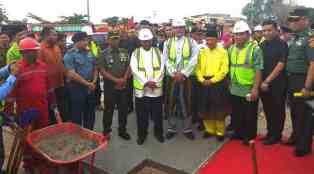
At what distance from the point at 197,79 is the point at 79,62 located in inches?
79.5

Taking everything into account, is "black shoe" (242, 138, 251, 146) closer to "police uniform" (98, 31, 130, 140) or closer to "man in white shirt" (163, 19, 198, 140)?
"man in white shirt" (163, 19, 198, 140)

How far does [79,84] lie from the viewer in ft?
15.6

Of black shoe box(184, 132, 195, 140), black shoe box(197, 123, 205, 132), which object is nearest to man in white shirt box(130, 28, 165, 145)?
black shoe box(184, 132, 195, 140)

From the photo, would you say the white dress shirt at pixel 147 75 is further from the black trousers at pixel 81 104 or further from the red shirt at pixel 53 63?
the red shirt at pixel 53 63

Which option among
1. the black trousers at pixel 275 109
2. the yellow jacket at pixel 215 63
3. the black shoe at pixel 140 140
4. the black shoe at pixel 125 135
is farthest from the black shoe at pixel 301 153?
the black shoe at pixel 125 135

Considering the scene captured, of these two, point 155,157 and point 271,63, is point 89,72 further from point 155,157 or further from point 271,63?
point 271,63

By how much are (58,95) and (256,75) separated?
10.3 ft

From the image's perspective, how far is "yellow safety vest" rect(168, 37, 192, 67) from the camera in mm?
5070

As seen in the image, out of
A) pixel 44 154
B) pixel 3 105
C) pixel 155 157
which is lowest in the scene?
pixel 155 157

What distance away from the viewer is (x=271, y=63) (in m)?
4.71

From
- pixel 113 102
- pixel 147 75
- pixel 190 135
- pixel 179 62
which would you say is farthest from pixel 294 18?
pixel 113 102

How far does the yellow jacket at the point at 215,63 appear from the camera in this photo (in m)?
4.93

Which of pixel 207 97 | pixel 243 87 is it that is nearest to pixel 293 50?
pixel 243 87

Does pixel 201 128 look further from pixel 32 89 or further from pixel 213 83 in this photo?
pixel 32 89
